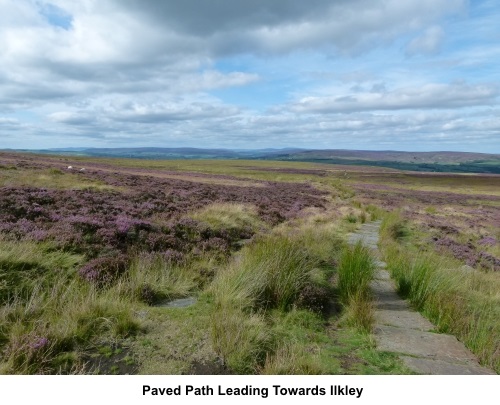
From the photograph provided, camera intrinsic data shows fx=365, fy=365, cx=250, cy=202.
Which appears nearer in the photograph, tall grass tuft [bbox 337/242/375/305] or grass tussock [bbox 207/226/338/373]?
grass tussock [bbox 207/226/338/373]

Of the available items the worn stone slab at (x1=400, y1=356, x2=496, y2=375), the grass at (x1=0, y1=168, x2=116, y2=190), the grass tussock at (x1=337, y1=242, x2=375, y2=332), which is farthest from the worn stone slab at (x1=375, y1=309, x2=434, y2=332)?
the grass at (x1=0, y1=168, x2=116, y2=190)

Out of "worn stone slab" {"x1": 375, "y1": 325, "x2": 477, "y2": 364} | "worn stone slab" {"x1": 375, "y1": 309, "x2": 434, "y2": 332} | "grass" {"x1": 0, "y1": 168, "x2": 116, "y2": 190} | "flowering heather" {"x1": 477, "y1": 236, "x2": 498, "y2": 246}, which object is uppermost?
"grass" {"x1": 0, "y1": 168, "x2": 116, "y2": 190}

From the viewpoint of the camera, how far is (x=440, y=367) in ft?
14.2

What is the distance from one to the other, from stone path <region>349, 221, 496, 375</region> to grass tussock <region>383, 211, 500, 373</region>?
16 centimetres

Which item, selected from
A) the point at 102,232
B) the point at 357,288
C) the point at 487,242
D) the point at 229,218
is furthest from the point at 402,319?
the point at 487,242

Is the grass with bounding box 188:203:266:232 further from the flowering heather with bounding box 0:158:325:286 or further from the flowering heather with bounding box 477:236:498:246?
the flowering heather with bounding box 477:236:498:246

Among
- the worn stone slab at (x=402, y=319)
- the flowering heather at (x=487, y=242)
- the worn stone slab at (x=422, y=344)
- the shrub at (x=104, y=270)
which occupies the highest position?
the shrub at (x=104, y=270)

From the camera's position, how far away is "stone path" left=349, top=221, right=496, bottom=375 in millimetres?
4344

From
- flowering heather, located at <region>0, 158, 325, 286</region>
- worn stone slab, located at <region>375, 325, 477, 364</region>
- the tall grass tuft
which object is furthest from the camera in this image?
flowering heather, located at <region>0, 158, 325, 286</region>

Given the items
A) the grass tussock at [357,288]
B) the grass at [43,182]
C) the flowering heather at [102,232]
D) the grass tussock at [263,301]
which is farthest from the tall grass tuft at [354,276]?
the grass at [43,182]

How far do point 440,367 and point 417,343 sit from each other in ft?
2.27

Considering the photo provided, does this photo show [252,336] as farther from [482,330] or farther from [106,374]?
[482,330]

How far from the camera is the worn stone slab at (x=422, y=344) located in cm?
463

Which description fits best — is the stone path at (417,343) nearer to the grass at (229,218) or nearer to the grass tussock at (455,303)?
the grass tussock at (455,303)
